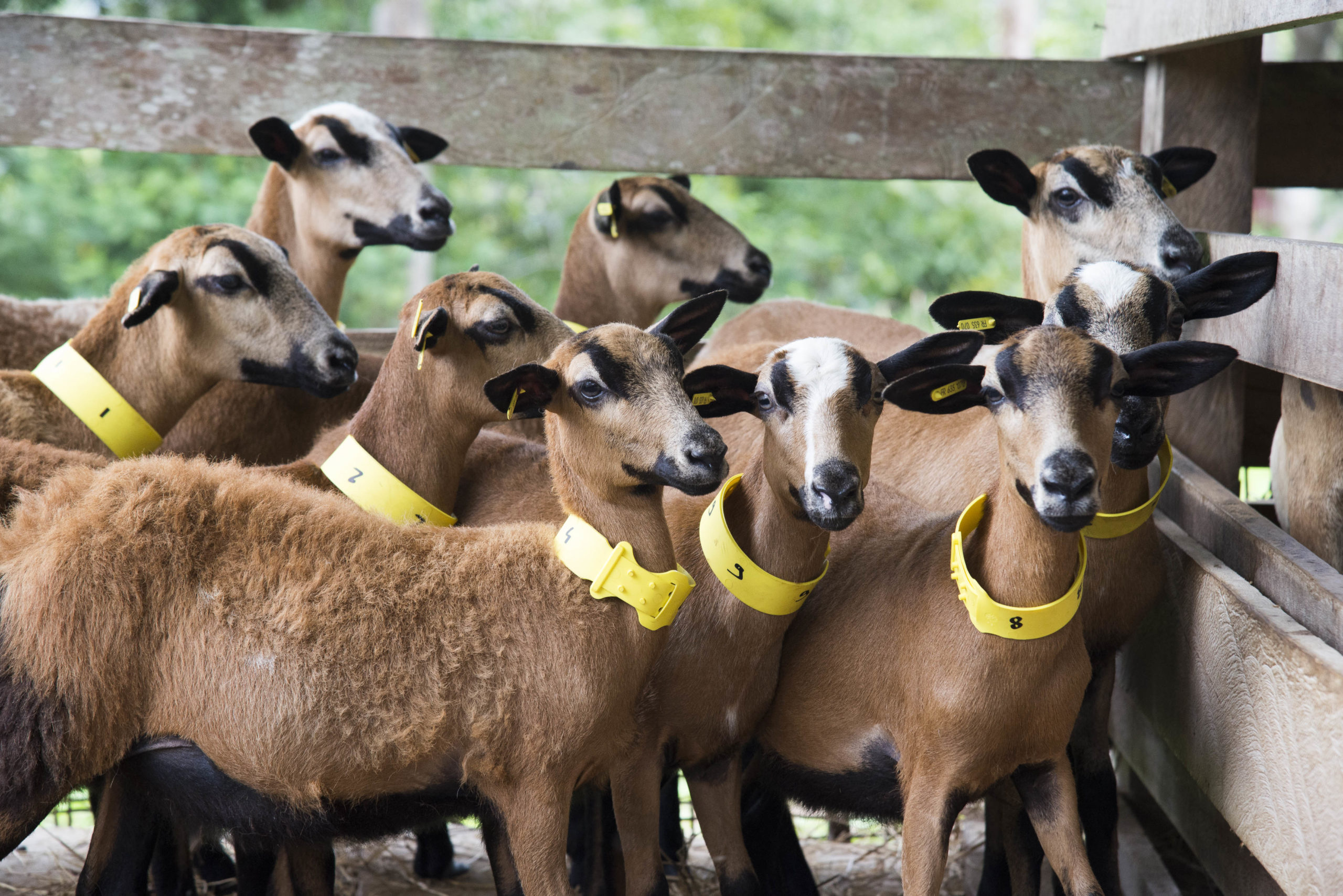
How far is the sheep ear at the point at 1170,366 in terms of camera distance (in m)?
2.94

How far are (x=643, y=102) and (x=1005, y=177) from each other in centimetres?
153

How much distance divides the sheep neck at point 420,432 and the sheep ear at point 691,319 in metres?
0.73

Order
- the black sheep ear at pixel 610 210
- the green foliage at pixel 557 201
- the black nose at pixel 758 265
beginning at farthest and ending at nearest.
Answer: the green foliage at pixel 557 201 → the black nose at pixel 758 265 → the black sheep ear at pixel 610 210

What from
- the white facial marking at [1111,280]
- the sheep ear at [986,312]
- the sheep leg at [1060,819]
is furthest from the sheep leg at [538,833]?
the white facial marking at [1111,280]

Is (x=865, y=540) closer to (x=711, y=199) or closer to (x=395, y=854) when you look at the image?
(x=395, y=854)

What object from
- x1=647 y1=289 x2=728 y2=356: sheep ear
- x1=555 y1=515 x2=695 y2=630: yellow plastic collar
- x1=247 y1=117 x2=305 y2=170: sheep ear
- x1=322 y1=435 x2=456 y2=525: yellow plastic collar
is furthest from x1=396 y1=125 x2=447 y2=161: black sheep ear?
x1=555 y1=515 x2=695 y2=630: yellow plastic collar

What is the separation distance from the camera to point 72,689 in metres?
2.67

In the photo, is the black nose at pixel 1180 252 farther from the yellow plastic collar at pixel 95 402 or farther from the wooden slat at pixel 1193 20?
the yellow plastic collar at pixel 95 402

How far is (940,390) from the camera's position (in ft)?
10.3

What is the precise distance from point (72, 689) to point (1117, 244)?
10.8 feet

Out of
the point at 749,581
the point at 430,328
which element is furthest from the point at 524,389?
the point at 749,581

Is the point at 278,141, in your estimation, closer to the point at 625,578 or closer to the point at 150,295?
the point at 150,295

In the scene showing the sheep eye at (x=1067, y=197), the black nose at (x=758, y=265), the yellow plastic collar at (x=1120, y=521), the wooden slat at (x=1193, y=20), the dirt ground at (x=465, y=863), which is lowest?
the dirt ground at (x=465, y=863)

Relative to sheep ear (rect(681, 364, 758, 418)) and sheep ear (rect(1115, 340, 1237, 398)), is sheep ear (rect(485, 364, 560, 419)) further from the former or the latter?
sheep ear (rect(1115, 340, 1237, 398))
